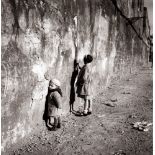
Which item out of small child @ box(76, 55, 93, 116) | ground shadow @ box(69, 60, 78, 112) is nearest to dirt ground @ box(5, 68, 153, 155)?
ground shadow @ box(69, 60, 78, 112)

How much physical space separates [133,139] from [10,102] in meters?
2.17

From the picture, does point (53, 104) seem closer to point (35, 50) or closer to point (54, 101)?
point (54, 101)

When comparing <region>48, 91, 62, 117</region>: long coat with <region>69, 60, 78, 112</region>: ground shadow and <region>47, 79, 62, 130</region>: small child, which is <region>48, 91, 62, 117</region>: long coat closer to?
<region>47, 79, 62, 130</region>: small child

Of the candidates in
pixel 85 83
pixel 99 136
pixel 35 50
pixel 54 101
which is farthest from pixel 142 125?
pixel 35 50

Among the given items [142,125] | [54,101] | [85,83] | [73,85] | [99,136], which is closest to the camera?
[99,136]

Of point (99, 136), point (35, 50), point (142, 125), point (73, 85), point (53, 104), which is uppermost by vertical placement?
point (35, 50)

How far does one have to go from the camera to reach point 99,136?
398 centimetres

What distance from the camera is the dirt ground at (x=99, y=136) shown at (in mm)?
3534

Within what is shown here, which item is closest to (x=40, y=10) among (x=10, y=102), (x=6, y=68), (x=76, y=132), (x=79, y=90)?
(x=6, y=68)

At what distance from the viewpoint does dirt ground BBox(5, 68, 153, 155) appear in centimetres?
353

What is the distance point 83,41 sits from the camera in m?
5.59

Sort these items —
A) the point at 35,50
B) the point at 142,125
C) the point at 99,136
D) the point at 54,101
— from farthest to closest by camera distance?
the point at 142,125 → the point at 54,101 → the point at 99,136 → the point at 35,50

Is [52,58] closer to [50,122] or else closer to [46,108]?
[46,108]

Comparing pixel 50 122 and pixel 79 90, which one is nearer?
pixel 50 122
